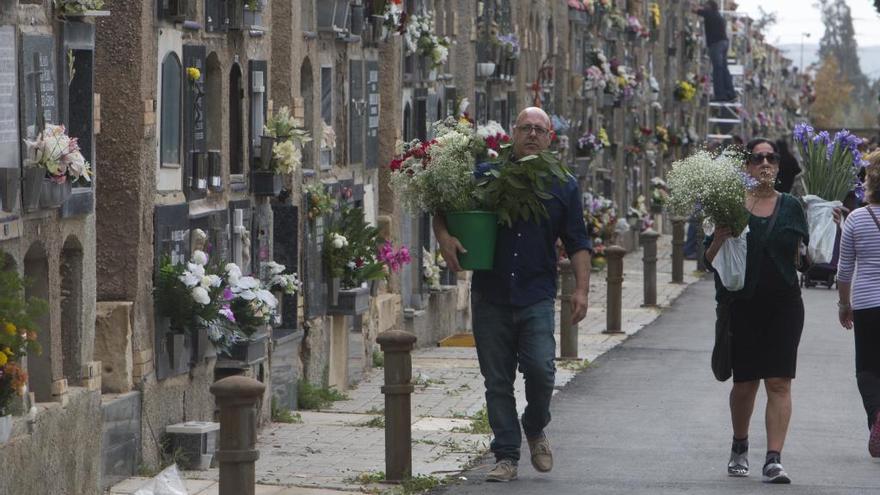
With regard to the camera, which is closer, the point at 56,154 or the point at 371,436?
the point at 56,154

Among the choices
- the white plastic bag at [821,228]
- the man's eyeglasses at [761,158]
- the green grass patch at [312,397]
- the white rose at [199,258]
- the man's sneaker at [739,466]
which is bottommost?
the green grass patch at [312,397]

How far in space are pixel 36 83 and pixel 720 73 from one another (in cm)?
4704

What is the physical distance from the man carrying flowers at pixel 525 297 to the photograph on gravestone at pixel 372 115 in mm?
7551

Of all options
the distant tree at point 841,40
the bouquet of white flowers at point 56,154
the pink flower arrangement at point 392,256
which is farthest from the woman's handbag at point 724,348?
the distant tree at point 841,40

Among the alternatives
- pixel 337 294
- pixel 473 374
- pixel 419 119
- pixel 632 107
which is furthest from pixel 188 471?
pixel 632 107

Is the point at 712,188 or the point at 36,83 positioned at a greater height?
the point at 36,83

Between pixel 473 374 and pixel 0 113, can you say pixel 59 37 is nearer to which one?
pixel 0 113

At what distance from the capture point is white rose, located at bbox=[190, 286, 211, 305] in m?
11.8

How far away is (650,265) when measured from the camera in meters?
27.5

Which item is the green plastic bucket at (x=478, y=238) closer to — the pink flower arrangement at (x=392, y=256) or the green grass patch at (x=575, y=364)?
the pink flower arrangement at (x=392, y=256)

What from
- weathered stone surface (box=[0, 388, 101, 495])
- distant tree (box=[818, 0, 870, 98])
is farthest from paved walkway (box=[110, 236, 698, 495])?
distant tree (box=[818, 0, 870, 98])

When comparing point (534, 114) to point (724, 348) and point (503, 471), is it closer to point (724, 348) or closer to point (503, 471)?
point (724, 348)

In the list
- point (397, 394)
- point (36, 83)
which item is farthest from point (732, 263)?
point (36, 83)

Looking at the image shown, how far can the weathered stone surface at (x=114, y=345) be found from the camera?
11445mm
